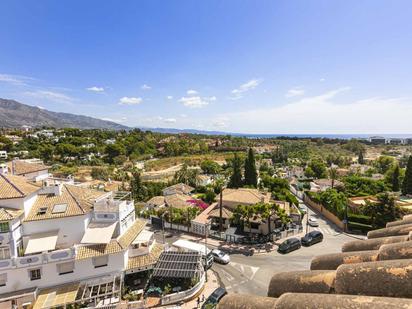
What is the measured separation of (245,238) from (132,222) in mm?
16281

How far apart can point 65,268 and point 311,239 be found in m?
30.6

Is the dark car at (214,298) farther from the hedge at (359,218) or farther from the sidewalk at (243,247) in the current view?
the hedge at (359,218)

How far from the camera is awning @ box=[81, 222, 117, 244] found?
22.9 metres

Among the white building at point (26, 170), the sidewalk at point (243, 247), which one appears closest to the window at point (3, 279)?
the white building at point (26, 170)

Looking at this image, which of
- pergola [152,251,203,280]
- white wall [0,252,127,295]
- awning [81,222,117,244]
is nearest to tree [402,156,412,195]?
pergola [152,251,203,280]

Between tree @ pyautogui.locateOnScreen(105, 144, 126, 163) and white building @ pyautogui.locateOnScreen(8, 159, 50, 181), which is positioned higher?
white building @ pyautogui.locateOnScreen(8, 159, 50, 181)

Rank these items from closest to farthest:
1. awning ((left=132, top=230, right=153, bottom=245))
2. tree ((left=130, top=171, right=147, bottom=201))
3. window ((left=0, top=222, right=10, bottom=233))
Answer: window ((left=0, top=222, right=10, bottom=233)), awning ((left=132, top=230, right=153, bottom=245)), tree ((left=130, top=171, right=147, bottom=201))

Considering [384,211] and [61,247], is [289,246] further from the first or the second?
[61,247]

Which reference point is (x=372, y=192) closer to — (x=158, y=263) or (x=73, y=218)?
(x=158, y=263)

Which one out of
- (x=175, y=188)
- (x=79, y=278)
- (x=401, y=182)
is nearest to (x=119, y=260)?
(x=79, y=278)

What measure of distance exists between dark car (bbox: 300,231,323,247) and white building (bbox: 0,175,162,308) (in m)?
21.1

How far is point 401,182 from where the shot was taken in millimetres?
62875

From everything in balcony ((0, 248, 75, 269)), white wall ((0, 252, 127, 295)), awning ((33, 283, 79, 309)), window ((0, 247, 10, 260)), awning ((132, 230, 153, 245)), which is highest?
window ((0, 247, 10, 260))

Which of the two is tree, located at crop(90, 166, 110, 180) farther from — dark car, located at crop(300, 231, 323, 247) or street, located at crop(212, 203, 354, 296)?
dark car, located at crop(300, 231, 323, 247)
